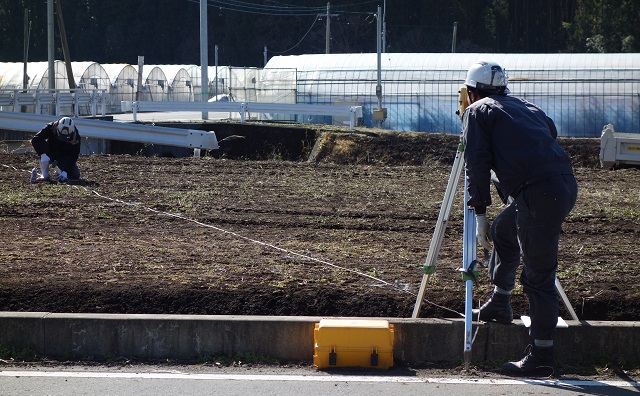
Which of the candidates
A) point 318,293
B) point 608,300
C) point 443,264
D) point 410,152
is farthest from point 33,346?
point 410,152

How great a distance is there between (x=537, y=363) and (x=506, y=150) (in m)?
1.51

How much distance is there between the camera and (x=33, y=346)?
6.40 m

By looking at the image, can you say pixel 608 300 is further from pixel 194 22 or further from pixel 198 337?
pixel 194 22

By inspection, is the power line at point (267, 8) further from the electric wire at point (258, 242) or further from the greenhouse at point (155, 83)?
the electric wire at point (258, 242)

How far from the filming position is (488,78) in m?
6.00

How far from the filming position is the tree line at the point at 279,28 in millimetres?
69938

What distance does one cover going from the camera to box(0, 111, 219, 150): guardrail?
20.3 metres

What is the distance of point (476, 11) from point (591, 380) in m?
67.2

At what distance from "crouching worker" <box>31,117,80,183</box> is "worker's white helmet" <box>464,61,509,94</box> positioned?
10.2 metres

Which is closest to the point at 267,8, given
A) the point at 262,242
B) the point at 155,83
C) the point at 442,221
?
the point at 155,83

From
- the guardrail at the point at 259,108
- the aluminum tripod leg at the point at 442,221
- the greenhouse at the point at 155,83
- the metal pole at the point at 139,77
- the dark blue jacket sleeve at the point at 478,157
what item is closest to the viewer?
the dark blue jacket sleeve at the point at 478,157

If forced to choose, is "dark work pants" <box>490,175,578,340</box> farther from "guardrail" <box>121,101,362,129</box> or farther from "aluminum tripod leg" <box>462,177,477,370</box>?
"guardrail" <box>121,101,362,129</box>

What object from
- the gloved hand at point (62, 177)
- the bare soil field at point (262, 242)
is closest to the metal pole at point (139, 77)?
the bare soil field at point (262, 242)

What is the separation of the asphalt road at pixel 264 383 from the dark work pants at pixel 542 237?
0.45 meters
